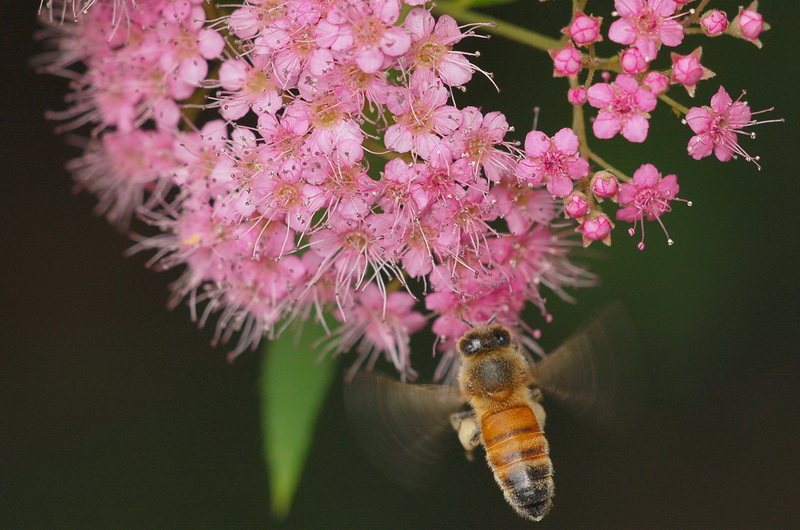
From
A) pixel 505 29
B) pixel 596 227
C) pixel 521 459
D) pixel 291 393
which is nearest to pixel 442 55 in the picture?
pixel 505 29

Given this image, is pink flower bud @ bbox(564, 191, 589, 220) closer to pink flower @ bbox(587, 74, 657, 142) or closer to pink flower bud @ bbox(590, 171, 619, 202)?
pink flower bud @ bbox(590, 171, 619, 202)

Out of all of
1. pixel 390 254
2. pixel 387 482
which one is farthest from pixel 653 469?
pixel 390 254

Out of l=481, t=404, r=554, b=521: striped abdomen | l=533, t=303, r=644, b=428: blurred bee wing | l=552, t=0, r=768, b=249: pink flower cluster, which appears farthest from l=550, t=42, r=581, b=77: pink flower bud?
l=481, t=404, r=554, b=521: striped abdomen

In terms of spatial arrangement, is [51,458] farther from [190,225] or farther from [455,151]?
[455,151]

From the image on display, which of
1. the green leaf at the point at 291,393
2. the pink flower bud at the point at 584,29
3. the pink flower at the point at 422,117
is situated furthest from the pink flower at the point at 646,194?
the green leaf at the point at 291,393

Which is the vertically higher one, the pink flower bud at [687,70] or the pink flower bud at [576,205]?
the pink flower bud at [687,70]

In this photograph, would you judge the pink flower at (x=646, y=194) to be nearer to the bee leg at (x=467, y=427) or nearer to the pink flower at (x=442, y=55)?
the pink flower at (x=442, y=55)

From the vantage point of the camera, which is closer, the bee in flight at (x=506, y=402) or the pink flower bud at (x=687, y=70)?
the pink flower bud at (x=687, y=70)
